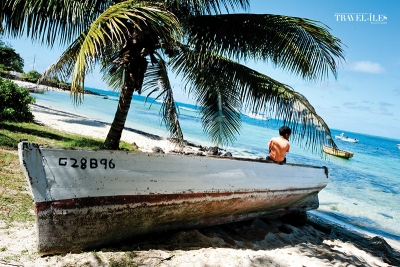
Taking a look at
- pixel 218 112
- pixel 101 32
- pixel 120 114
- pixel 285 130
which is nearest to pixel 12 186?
pixel 120 114

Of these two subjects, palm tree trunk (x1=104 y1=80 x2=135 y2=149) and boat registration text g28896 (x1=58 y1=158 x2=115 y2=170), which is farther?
palm tree trunk (x1=104 y1=80 x2=135 y2=149)

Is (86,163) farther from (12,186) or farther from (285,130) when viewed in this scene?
(285,130)

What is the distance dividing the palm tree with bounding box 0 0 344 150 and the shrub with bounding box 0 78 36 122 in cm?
582

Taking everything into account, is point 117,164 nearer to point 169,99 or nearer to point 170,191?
point 170,191

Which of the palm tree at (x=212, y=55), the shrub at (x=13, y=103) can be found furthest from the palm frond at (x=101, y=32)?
the shrub at (x=13, y=103)

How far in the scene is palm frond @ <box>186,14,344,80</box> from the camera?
19.1 ft

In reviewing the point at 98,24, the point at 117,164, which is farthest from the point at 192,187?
the point at 98,24

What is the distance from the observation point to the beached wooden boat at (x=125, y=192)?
3.26 m

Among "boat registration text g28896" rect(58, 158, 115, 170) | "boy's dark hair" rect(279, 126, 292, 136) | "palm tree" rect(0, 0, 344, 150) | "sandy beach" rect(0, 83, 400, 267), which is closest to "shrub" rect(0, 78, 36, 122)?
"palm tree" rect(0, 0, 344, 150)

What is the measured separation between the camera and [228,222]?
5.33 m

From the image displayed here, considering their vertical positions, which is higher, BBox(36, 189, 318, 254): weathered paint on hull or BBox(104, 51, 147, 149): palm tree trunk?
BBox(104, 51, 147, 149): palm tree trunk

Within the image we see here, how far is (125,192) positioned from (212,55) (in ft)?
11.4

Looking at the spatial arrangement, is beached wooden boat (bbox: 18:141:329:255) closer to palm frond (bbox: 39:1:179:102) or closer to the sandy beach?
the sandy beach

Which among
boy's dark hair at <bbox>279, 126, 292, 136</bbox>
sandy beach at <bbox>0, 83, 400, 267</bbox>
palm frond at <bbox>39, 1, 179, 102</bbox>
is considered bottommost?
sandy beach at <bbox>0, 83, 400, 267</bbox>
